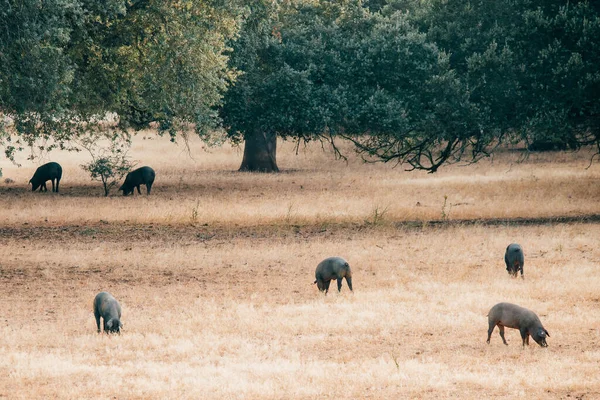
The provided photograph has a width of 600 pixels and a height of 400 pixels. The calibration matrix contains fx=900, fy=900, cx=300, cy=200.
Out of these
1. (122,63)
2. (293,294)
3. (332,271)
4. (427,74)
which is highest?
(122,63)

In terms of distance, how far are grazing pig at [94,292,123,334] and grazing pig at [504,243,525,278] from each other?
748 cm

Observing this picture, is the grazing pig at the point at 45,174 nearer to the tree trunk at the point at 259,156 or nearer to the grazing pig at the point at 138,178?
the grazing pig at the point at 138,178

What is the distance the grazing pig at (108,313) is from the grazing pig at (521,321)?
526cm

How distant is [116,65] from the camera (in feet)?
74.0

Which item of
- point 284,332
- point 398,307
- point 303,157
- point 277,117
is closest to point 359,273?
point 398,307

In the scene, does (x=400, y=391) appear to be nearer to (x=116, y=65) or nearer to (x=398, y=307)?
(x=398, y=307)

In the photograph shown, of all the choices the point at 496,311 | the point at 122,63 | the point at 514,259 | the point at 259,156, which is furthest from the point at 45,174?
the point at 496,311

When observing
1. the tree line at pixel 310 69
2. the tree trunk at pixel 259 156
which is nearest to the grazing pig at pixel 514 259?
the tree line at pixel 310 69

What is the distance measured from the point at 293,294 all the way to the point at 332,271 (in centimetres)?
107

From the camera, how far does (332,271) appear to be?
15.5 m

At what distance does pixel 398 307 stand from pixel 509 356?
10.7 feet

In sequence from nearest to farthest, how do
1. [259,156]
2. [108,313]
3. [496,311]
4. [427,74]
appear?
[496,311]
[108,313]
[427,74]
[259,156]

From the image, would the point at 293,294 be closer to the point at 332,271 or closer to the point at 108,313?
the point at 332,271

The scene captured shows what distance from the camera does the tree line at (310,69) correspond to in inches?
811
